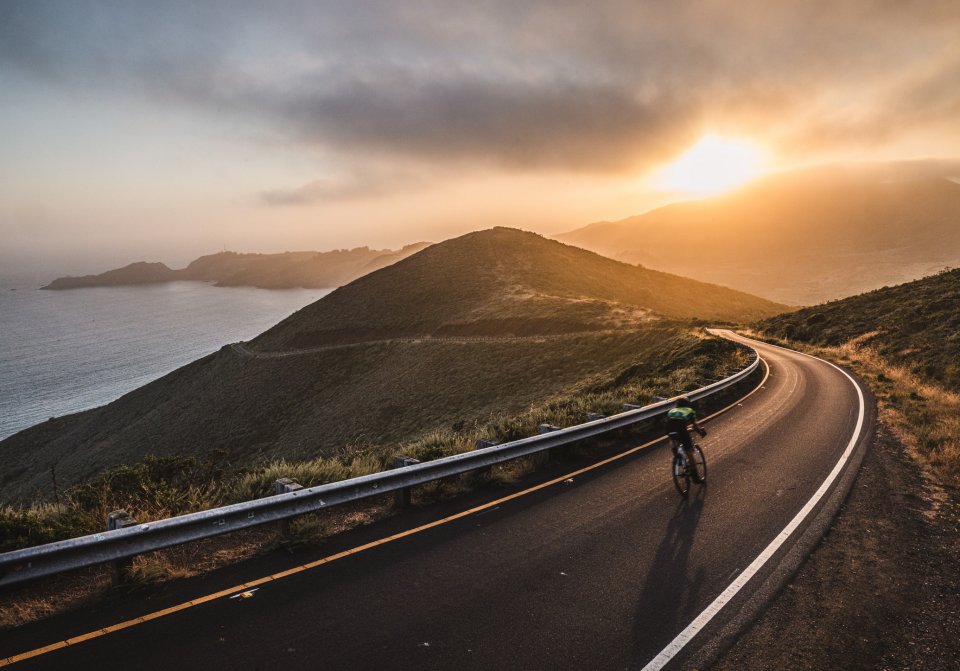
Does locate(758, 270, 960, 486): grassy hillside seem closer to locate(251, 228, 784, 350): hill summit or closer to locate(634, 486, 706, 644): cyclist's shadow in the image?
locate(634, 486, 706, 644): cyclist's shadow

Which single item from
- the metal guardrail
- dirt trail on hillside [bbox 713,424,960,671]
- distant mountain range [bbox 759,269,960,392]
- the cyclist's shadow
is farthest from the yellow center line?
distant mountain range [bbox 759,269,960,392]

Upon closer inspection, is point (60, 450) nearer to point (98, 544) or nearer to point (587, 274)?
point (98, 544)

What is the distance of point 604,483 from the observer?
8875 millimetres

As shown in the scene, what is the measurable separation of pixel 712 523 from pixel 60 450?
73401 millimetres

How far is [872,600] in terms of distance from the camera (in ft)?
17.4

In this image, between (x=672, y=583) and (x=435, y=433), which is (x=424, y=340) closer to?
(x=435, y=433)

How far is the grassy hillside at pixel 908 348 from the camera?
12195mm

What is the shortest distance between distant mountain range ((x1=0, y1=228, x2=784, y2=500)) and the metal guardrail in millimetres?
22604

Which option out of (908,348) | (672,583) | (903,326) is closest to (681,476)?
(672,583)

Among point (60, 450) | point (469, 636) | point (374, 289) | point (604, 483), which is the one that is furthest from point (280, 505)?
point (374, 289)

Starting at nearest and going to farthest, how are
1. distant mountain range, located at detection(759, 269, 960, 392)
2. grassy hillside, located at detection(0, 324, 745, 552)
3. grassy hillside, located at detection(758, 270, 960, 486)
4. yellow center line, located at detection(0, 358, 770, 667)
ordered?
yellow center line, located at detection(0, 358, 770, 667) < grassy hillside, located at detection(0, 324, 745, 552) < grassy hillside, located at detection(758, 270, 960, 486) < distant mountain range, located at detection(759, 269, 960, 392)

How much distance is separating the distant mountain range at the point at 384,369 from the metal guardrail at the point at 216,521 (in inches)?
890

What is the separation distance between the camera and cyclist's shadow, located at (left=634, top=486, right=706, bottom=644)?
15.9 ft

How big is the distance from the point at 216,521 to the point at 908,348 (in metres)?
34.4
